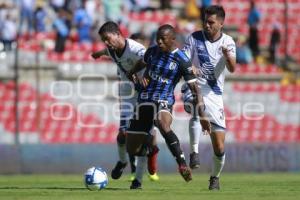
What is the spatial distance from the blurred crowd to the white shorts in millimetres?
10866

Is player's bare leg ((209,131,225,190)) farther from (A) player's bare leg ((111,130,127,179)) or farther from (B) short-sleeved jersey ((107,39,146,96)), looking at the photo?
(A) player's bare leg ((111,130,127,179))

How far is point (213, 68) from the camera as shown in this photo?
44.8 ft

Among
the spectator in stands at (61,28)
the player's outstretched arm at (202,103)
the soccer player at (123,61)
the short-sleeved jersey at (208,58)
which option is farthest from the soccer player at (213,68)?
the spectator in stands at (61,28)

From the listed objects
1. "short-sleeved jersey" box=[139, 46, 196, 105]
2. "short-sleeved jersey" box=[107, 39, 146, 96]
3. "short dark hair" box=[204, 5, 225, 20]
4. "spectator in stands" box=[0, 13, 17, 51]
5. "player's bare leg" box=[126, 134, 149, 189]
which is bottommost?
"player's bare leg" box=[126, 134, 149, 189]

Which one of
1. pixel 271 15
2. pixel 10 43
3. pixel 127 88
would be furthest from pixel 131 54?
pixel 271 15

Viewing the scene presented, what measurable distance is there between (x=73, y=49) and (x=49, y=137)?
3.01 m

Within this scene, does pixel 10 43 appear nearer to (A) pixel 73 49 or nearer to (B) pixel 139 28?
(A) pixel 73 49

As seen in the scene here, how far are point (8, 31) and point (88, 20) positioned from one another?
249 cm

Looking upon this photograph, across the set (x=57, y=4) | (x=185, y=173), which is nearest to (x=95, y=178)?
(x=185, y=173)

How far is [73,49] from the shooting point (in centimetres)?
2491

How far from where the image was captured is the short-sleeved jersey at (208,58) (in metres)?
13.6

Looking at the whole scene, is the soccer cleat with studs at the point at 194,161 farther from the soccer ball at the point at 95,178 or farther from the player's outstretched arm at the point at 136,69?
the player's outstretched arm at the point at 136,69

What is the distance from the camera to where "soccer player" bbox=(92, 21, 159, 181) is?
48.0ft

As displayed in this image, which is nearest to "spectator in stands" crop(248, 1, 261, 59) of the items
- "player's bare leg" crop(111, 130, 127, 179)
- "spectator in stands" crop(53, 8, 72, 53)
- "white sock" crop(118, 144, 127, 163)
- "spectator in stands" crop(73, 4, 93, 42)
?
"spectator in stands" crop(73, 4, 93, 42)
